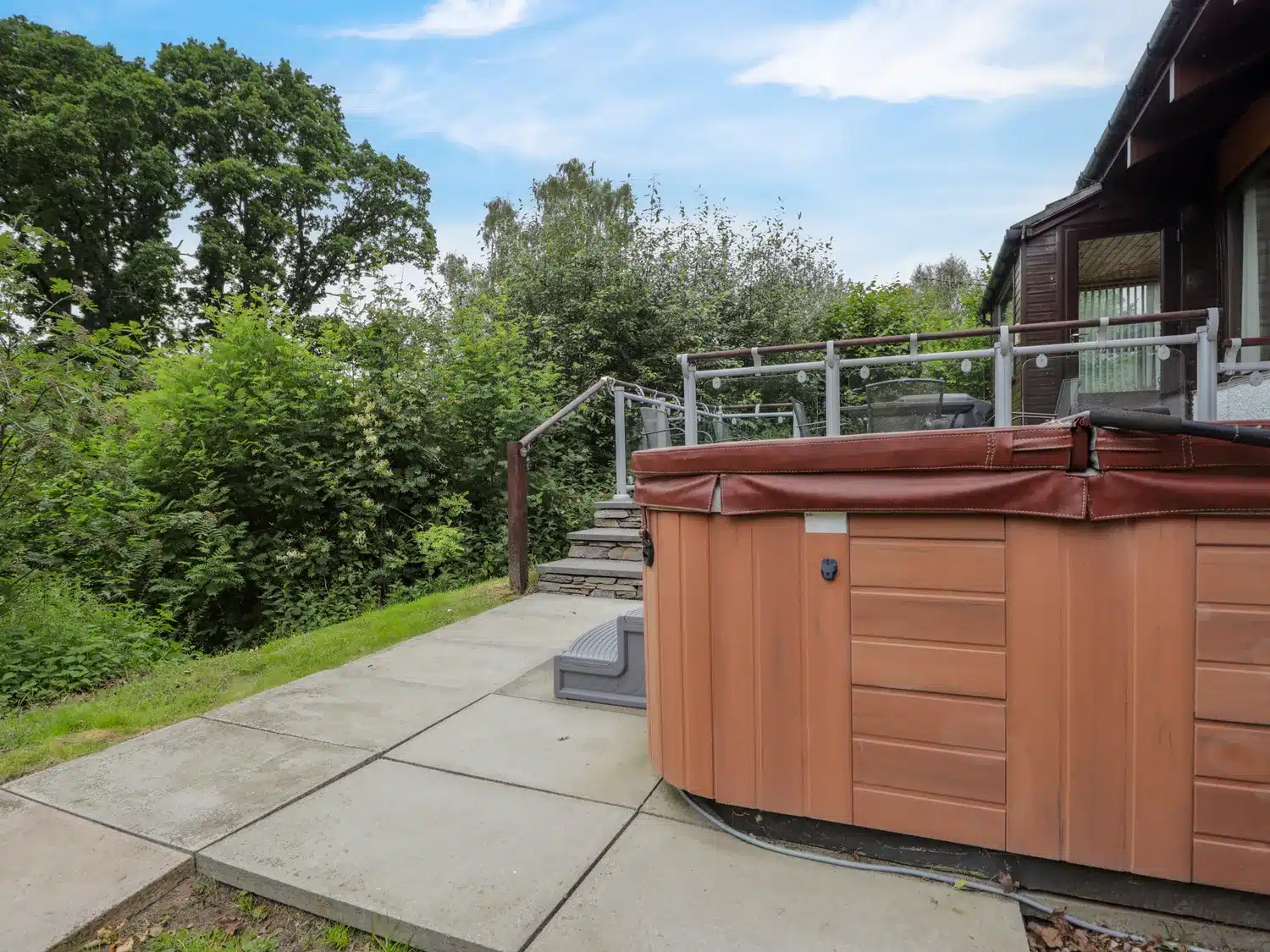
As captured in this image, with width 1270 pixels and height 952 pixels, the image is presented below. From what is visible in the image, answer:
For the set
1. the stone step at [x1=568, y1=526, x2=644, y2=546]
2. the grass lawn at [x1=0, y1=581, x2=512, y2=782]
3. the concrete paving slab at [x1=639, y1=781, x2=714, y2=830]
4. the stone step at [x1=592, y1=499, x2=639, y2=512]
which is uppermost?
the stone step at [x1=592, y1=499, x2=639, y2=512]

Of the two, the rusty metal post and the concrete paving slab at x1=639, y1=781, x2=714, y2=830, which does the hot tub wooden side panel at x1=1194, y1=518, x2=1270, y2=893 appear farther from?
the rusty metal post

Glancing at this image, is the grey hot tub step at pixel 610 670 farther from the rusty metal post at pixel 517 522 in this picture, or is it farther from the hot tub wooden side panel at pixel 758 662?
the rusty metal post at pixel 517 522

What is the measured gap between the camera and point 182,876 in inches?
80.0

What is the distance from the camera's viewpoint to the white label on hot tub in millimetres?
1954

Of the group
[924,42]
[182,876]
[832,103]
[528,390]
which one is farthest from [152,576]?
[832,103]

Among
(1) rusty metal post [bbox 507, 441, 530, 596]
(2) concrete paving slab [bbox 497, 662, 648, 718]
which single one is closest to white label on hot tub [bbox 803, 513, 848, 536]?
(2) concrete paving slab [bbox 497, 662, 648, 718]

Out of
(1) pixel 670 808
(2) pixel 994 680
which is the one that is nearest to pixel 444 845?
(1) pixel 670 808

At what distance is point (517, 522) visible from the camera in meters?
5.90

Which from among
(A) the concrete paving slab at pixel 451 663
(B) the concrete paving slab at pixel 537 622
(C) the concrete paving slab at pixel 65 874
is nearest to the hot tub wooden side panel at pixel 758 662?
(C) the concrete paving slab at pixel 65 874

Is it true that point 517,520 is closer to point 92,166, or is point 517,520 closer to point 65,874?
point 65,874

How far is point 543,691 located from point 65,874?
1.96 meters

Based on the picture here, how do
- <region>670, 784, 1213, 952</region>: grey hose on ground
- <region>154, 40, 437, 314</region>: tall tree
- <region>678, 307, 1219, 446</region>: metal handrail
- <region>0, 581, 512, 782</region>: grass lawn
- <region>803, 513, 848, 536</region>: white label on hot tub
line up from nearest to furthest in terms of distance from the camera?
<region>670, 784, 1213, 952</region>: grey hose on ground < <region>803, 513, 848, 536</region>: white label on hot tub < <region>0, 581, 512, 782</region>: grass lawn < <region>678, 307, 1219, 446</region>: metal handrail < <region>154, 40, 437, 314</region>: tall tree

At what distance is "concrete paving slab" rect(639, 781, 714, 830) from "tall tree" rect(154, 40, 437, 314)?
1633cm

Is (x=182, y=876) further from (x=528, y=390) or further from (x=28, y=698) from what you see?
(x=528, y=390)
